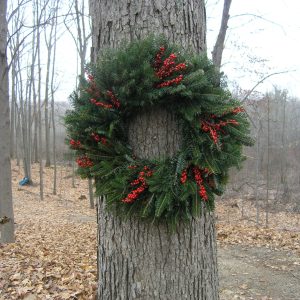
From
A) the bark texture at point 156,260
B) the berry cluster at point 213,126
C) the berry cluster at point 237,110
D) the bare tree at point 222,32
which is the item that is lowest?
the bark texture at point 156,260

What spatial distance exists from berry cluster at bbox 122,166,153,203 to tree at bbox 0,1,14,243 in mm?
5842

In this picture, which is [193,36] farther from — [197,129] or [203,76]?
[197,129]

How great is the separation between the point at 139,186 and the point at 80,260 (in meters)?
4.42

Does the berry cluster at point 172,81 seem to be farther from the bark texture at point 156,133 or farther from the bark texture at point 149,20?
the bark texture at point 149,20

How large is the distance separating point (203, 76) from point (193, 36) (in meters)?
0.36

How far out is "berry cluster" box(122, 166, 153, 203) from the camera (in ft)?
6.32

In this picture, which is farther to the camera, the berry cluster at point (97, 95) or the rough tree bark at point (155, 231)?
the rough tree bark at point (155, 231)

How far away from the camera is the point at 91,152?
209 cm

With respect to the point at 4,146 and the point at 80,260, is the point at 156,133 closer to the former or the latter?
the point at 80,260

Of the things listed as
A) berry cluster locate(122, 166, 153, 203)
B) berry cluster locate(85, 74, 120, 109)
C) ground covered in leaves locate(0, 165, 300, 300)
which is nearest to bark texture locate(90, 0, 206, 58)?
berry cluster locate(85, 74, 120, 109)

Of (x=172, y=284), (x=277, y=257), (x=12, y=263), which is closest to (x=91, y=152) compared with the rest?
(x=172, y=284)

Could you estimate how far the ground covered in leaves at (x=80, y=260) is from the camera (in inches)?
162

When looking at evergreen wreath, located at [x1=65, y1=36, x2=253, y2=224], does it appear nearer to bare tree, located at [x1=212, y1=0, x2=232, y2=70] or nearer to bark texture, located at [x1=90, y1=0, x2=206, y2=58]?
bark texture, located at [x1=90, y1=0, x2=206, y2=58]

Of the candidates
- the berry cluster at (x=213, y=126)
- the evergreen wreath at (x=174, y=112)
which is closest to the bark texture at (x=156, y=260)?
the evergreen wreath at (x=174, y=112)
